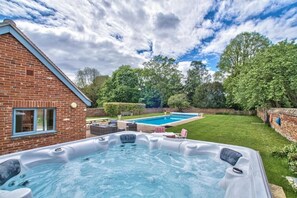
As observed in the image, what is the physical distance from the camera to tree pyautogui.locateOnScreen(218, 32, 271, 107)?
2136 cm

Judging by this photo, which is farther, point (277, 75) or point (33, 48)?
point (277, 75)

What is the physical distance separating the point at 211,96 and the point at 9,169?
26210 millimetres

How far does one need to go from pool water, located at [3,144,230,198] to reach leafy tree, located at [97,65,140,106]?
21.9 meters

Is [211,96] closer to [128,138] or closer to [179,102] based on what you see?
[179,102]

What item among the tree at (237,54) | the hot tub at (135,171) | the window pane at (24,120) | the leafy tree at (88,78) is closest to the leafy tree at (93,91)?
the leafy tree at (88,78)

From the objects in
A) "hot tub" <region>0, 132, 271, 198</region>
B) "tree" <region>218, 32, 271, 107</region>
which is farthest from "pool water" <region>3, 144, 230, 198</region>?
"tree" <region>218, 32, 271, 107</region>

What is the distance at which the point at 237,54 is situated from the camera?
23266 millimetres

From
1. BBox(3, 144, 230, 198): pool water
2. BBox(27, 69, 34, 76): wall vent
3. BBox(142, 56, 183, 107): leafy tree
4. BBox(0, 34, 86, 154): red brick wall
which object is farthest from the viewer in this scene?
BBox(142, 56, 183, 107): leafy tree

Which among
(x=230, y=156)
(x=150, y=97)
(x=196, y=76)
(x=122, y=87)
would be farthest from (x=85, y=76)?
(x=230, y=156)

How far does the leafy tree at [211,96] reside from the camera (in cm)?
2573

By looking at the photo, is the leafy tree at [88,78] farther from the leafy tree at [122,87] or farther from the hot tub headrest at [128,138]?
the hot tub headrest at [128,138]

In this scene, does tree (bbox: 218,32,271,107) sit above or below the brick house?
above

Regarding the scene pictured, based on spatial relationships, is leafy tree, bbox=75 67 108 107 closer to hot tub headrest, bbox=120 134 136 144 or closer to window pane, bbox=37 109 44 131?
hot tub headrest, bbox=120 134 136 144

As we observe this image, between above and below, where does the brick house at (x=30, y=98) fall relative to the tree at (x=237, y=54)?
below
